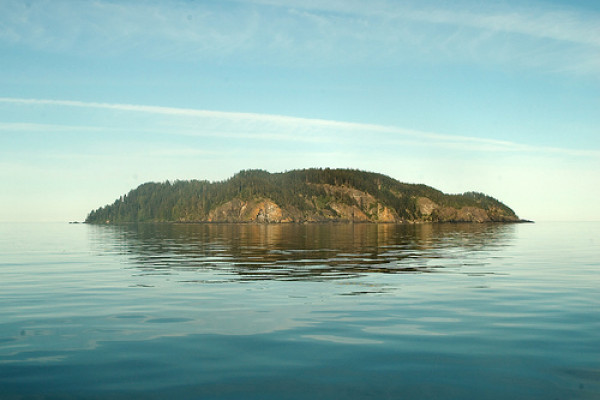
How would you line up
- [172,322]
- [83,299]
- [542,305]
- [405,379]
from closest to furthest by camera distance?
[405,379], [172,322], [542,305], [83,299]

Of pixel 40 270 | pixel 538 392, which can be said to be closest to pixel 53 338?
pixel 538 392

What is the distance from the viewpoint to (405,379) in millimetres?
10344

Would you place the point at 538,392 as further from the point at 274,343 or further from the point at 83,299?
the point at 83,299

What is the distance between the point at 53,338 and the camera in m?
14.1

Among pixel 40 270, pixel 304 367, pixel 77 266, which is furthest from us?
pixel 77 266

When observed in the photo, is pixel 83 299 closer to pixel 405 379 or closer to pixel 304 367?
pixel 304 367

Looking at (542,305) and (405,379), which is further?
(542,305)

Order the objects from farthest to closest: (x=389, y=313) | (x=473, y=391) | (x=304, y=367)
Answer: (x=389, y=313) → (x=304, y=367) → (x=473, y=391)

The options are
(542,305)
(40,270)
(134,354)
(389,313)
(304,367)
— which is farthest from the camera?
(40,270)

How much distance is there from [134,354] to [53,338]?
11.4 feet

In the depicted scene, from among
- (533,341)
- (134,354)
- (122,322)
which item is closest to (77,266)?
(122,322)

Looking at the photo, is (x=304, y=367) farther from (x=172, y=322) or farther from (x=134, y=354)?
(x=172, y=322)

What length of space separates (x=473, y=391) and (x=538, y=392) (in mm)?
1300

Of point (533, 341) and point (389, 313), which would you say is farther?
point (389, 313)
